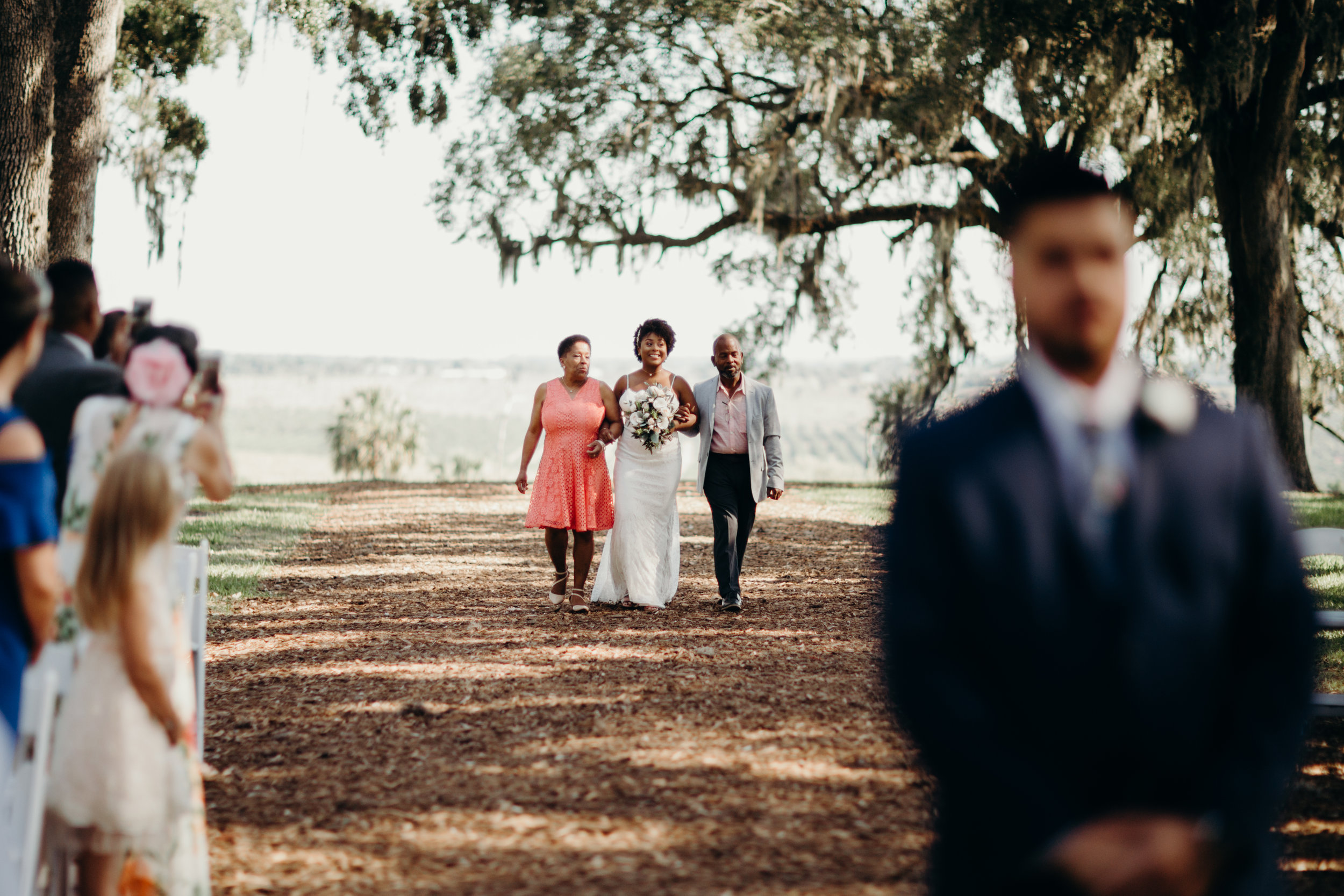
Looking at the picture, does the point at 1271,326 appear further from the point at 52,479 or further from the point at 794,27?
the point at 52,479

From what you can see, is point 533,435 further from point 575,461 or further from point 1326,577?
point 1326,577

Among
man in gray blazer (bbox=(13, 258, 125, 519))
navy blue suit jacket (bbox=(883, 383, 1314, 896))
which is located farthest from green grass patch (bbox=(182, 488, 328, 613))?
navy blue suit jacket (bbox=(883, 383, 1314, 896))

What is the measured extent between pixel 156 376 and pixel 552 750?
103 inches

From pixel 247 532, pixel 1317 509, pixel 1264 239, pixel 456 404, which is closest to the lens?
pixel 247 532

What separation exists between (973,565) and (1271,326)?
17333 mm

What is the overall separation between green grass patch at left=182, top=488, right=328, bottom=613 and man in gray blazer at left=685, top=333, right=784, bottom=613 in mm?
3975

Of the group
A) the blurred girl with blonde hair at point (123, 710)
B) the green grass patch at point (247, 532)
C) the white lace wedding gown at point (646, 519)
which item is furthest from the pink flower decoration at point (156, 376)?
the green grass patch at point (247, 532)

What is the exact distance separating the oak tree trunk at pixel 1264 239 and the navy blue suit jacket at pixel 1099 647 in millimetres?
14972

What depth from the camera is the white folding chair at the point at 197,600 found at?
4148 mm

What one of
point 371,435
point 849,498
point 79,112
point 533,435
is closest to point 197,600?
point 533,435

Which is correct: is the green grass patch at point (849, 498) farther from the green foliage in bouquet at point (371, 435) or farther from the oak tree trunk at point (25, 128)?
the green foliage in bouquet at point (371, 435)

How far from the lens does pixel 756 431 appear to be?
837cm

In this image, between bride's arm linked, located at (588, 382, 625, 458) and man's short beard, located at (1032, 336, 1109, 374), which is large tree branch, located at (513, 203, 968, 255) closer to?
bride's arm linked, located at (588, 382, 625, 458)

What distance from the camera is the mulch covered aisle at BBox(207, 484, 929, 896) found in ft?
12.1
